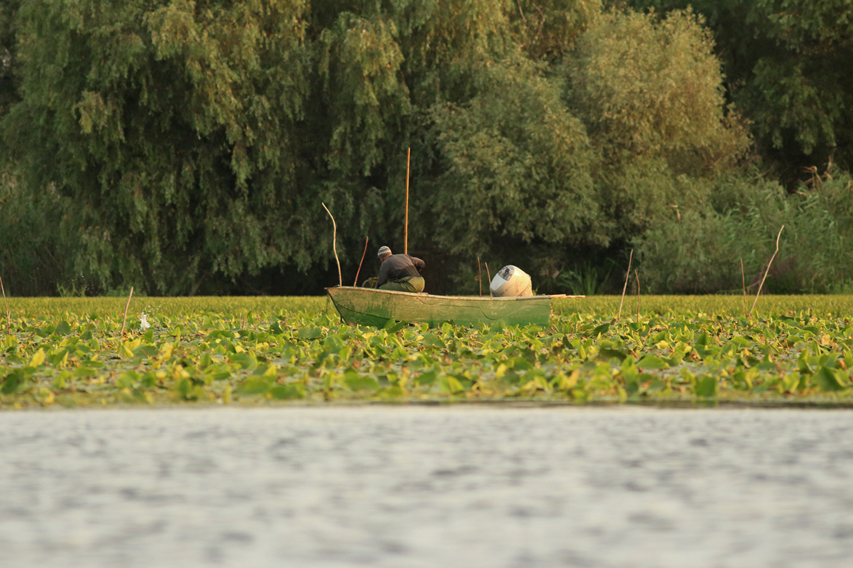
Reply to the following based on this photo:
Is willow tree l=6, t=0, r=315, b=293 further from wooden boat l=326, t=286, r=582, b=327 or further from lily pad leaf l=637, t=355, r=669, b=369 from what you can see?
lily pad leaf l=637, t=355, r=669, b=369

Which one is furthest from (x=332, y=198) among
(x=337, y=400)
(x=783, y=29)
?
(x=337, y=400)

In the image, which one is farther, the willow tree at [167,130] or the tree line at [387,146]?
the tree line at [387,146]

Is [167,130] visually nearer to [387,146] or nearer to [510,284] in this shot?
[387,146]

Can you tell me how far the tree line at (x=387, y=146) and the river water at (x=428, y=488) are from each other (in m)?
17.4

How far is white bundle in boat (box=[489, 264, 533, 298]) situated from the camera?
35.9 feet

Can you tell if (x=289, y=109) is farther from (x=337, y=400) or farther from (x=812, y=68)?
(x=337, y=400)

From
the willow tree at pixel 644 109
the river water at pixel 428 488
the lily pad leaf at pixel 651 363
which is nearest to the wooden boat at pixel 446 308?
the lily pad leaf at pixel 651 363

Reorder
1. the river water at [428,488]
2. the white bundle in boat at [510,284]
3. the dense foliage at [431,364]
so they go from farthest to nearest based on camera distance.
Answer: the white bundle in boat at [510,284] → the dense foliage at [431,364] → the river water at [428,488]

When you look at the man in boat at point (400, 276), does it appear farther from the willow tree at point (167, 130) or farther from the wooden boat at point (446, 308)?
the willow tree at point (167, 130)

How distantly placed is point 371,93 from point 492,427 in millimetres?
18928

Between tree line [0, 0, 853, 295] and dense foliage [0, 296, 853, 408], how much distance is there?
11455 millimetres

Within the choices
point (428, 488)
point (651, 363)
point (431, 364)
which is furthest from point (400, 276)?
point (428, 488)

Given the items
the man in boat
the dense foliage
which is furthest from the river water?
the man in boat

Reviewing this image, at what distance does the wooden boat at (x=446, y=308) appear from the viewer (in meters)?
10.4
